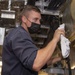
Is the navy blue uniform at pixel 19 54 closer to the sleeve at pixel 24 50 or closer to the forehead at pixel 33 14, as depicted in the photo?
the sleeve at pixel 24 50

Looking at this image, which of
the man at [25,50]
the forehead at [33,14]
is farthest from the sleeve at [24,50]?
the forehead at [33,14]

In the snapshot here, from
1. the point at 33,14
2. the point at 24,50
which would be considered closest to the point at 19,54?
the point at 24,50

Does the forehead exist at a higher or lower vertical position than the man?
higher

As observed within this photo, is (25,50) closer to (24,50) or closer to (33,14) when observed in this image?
(24,50)

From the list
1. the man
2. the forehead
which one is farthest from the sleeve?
the forehead

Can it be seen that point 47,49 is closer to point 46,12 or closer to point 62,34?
point 62,34

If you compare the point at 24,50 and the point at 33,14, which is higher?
the point at 33,14

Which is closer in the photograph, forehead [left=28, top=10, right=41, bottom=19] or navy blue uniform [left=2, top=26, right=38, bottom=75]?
navy blue uniform [left=2, top=26, right=38, bottom=75]

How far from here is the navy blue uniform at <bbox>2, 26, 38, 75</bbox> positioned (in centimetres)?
182

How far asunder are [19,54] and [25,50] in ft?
0.22

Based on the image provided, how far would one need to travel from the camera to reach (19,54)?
6.09 feet

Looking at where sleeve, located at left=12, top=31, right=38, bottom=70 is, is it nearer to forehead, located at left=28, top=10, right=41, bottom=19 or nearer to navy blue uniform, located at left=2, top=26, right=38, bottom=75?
navy blue uniform, located at left=2, top=26, right=38, bottom=75

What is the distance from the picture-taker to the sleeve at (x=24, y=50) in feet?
5.95

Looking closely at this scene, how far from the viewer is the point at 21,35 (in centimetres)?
190
